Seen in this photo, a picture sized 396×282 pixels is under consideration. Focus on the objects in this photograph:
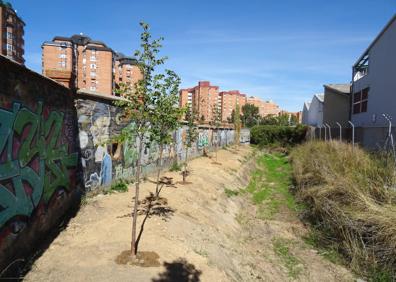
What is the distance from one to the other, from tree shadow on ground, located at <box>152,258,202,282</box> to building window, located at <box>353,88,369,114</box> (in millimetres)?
20248

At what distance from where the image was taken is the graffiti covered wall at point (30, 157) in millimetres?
4941

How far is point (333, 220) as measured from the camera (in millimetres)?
9242

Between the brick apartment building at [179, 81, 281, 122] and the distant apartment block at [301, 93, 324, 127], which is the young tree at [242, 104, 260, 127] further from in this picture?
the distant apartment block at [301, 93, 324, 127]

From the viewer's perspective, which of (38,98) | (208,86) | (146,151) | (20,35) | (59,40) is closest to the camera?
(38,98)

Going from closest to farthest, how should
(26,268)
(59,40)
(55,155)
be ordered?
(26,268), (55,155), (59,40)

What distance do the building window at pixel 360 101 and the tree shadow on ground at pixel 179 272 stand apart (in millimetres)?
20248

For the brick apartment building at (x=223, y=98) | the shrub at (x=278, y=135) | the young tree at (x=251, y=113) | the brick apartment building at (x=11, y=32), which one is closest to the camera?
the shrub at (x=278, y=135)

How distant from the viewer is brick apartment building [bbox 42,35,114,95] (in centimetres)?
7519

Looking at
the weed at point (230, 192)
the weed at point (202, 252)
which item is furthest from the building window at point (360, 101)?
the weed at point (202, 252)

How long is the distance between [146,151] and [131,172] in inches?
64.6

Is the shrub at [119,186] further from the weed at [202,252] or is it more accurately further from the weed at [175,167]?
the weed at [175,167]

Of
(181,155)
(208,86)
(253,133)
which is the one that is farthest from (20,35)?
(181,155)

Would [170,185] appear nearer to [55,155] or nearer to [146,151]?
[146,151]

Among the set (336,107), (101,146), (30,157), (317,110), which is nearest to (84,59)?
(317,110)
